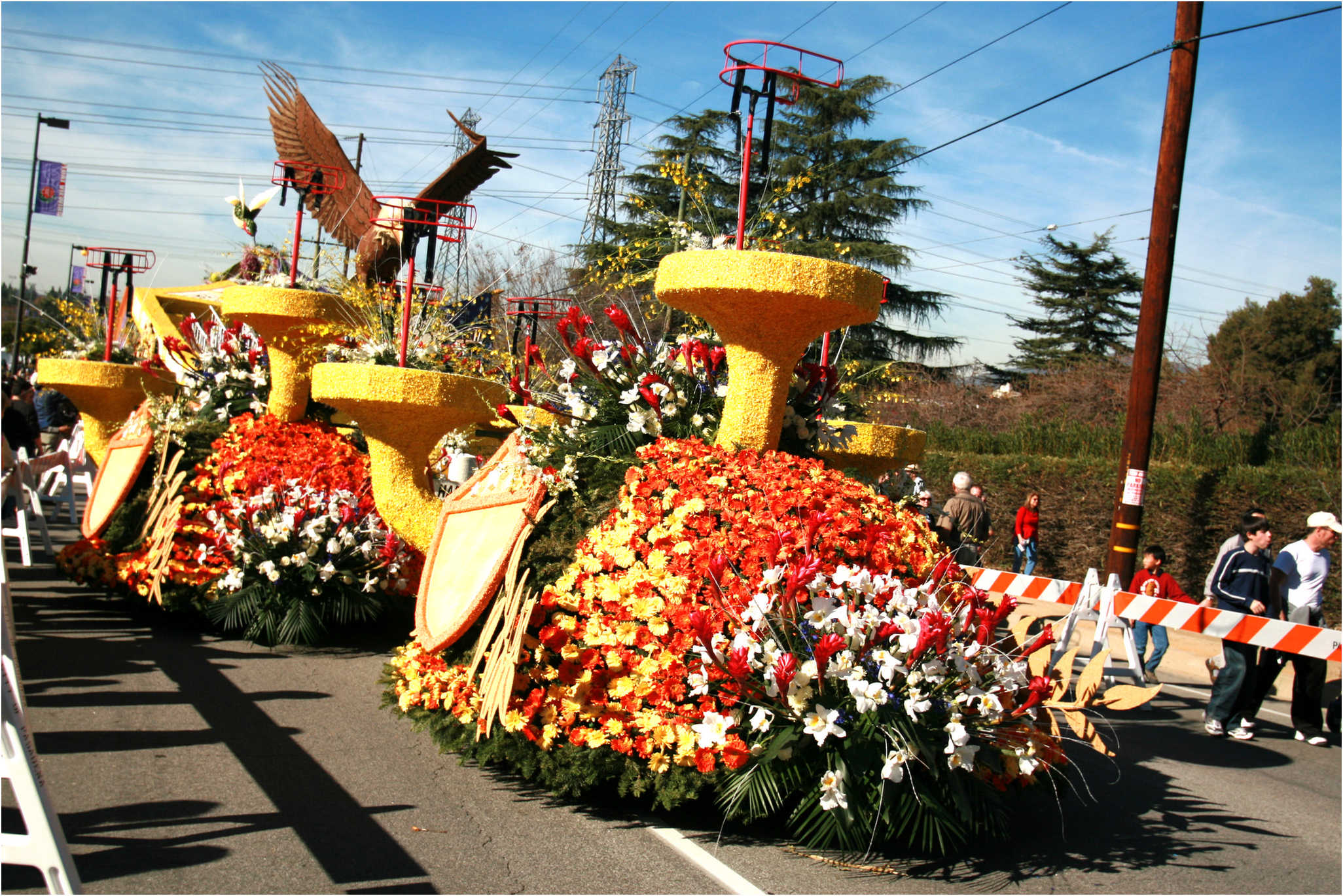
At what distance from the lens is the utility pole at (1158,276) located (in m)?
9.43

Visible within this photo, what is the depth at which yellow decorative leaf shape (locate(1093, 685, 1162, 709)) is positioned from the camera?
3.90 m

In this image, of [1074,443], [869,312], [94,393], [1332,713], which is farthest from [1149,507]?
[94,393]

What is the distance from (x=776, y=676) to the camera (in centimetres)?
379

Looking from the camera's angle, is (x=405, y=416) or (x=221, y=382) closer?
(x=405, y=416)

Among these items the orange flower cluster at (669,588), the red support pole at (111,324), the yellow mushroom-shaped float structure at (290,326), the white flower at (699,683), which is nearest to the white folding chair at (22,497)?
the red support pole at (111,324)

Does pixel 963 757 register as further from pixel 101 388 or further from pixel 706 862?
pixel 101 388

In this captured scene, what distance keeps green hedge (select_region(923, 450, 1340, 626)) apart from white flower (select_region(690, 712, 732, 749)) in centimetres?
940

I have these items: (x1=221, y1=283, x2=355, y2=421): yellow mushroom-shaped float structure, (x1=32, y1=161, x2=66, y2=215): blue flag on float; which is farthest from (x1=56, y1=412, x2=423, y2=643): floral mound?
(x1=32, y1=161, x2=66, y2=215): blue flag on float

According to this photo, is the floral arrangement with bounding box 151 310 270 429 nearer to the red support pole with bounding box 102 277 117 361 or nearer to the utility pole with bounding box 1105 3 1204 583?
the red support pole with bounding box 102 277 117 361

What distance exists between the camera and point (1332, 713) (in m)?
7.45

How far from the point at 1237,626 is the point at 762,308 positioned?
14.3 feet

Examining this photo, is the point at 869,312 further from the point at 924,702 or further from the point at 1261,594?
the point at 1261,594

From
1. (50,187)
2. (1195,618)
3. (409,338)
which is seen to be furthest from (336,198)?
(50,187)

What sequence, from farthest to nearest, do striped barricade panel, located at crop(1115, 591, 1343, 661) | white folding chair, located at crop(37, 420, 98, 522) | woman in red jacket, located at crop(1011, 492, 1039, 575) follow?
woman in red jacket, located at crop(1011, 492, 1039, 575), white folding chair, located at crop(37, 420, 98, 522), striped barricade panel, located at crop(1115, 591, 1343, 661)
